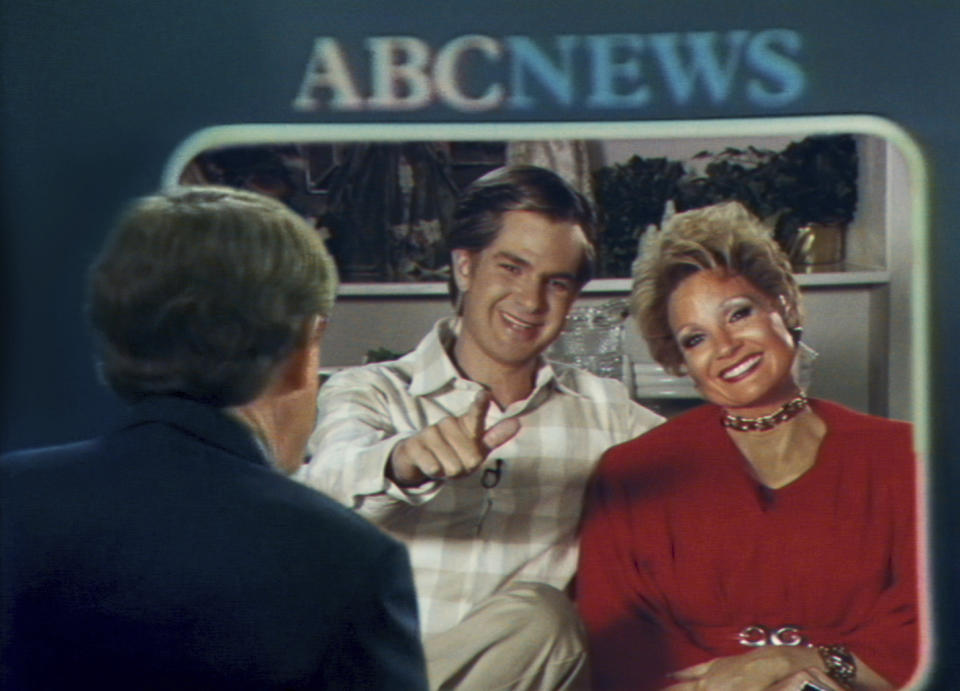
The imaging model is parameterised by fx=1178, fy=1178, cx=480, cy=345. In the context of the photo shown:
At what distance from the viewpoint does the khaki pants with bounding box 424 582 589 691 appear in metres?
1.48

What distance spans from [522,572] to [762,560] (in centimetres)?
30

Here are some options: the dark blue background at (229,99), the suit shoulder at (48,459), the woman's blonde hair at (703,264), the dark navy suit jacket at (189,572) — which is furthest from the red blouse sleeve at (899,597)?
the suit shoulder at (48,459)

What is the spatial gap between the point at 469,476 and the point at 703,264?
1.33ft

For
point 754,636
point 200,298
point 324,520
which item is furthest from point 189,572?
point 754,636

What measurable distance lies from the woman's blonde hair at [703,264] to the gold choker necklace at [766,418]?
3.4 inches

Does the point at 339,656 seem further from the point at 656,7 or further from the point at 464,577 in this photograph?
the point at 656,7

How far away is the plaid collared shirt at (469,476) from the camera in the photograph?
1480 millimetres

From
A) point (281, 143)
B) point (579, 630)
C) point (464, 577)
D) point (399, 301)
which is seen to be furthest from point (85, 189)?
point (579, 630)

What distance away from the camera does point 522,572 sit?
1.50m

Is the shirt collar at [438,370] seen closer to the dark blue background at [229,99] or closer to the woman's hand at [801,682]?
the dark blue background at [229,99]

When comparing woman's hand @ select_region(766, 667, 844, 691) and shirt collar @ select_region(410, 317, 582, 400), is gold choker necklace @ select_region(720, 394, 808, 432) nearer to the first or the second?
shirt collar @ select_region(410, 317, 582, 400)

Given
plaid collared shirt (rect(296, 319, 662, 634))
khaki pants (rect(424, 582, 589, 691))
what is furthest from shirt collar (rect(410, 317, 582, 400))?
khaki pants (rect(424, 582, 589, 691))

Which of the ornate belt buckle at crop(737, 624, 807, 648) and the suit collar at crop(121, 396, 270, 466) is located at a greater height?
the suit collar at crop(121, 396, 270, 466)

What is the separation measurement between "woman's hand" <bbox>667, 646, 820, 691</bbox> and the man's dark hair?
517 millimetres
